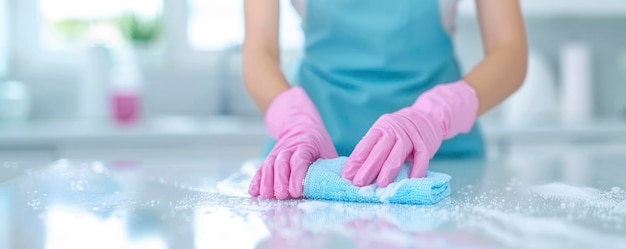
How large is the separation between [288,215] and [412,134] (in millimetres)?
258

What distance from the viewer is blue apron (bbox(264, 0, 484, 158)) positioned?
1.31m

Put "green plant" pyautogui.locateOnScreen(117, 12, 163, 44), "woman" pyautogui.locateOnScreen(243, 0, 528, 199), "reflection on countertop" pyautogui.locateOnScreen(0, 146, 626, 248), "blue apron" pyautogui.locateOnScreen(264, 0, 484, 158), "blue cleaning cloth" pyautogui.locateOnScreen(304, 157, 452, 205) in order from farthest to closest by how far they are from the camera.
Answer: "green plant" pyautogui.locateOnScreen(117, 12, 163, 44), "blue apron" pyautogui.locateOnScreen(264, 0, 484, 158), "woman" pyautogui.locateOnScreen(243, 0, 528, 199), "blue cleaning cloth" pyautogui.locateOnScreen(304, 157, 452, 205), "reflection on countertop" pyautogui.locateOnScreen(0, 146, 626, 248)

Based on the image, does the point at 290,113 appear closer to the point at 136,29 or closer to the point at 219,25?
the point at 136,29

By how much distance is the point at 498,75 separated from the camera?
3.83 feet

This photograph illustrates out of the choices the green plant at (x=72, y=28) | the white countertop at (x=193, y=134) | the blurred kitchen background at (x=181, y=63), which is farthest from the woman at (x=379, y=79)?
the green plant at (x=72, y=28)

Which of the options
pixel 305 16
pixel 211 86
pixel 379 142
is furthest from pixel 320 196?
pixel 211 86

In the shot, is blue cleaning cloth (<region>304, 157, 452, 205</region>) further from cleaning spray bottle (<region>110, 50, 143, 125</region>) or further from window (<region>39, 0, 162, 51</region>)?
window (<region>39, 0, 162, 51</region>)

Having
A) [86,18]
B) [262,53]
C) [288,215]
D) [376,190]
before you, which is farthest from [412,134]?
[86,18]

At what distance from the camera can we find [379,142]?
0.88 metres

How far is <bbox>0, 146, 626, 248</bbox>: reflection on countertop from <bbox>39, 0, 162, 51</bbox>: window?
1958 mm

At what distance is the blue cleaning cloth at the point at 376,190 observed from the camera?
0.79 metres

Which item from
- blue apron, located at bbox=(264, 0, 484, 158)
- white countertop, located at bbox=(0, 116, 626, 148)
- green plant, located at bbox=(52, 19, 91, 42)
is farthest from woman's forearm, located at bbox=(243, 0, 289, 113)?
green plant, located at bbox=(52, 19, 91, 42)

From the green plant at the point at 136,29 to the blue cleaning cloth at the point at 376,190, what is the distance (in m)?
2.14

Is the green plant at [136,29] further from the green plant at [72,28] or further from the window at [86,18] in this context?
the green plant at [72,28]
